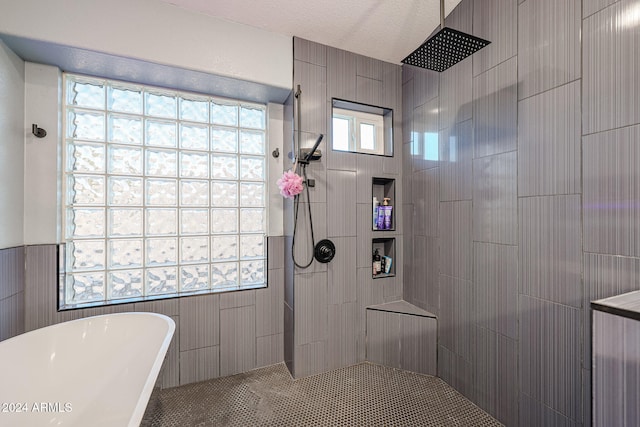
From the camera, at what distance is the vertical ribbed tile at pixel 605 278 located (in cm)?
96

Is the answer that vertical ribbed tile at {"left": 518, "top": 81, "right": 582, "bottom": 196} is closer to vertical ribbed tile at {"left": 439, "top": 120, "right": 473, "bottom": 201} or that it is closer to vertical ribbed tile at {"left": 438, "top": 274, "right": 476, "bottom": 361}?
vertical ribbed tile at {"left": 439, "top": 120, "right": 473, "bottom": 201}

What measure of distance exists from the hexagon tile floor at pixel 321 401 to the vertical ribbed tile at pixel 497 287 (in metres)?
0.55

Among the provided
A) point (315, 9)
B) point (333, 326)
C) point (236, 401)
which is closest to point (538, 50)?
point (315, 9)

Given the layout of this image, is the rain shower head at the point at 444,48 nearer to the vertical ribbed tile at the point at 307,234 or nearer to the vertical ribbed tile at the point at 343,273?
the vertical ribbed tile at the point at 307,234

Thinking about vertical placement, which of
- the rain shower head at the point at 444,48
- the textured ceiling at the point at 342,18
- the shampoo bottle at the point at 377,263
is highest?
the textured ceiling at the point at 342,18

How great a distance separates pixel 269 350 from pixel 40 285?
144 cm

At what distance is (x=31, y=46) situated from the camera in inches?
52.1

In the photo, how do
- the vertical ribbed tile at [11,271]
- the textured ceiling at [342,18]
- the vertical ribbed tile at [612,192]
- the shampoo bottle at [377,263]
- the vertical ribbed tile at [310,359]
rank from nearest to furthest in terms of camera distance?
the vertical ribbed tile at [612,192]
the vertical ribbed tile at [11,271]
the textured ceiling at [342,18]
the vertical ribbed tile at [310,359]
the shampoo bottle at [377,263]

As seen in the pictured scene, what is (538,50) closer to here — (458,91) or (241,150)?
(458,91)

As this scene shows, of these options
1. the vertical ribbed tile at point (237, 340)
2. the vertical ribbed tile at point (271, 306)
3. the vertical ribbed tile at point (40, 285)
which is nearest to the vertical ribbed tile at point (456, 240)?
the vertical ribbed tile at point (271, 306)

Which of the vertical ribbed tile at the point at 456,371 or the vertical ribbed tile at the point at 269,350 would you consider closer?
the vertical ribbed tile at the point at 456,371

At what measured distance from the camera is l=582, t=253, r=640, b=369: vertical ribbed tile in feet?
3.14

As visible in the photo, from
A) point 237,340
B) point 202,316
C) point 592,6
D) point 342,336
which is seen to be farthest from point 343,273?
point 592,6

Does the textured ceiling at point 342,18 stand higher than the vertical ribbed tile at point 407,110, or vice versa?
the textured ceiling at point 342,18
